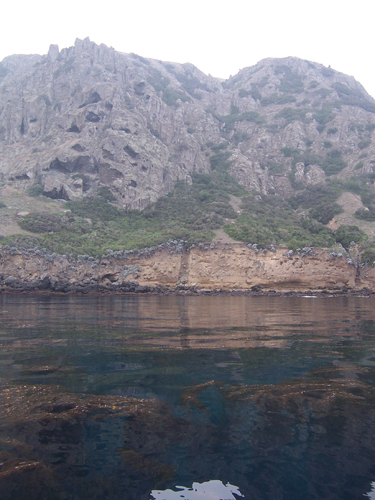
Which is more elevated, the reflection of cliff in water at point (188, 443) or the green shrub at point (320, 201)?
the green shrub at point (320, 201)

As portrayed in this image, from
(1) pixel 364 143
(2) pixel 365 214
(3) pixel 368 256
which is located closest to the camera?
(3) pixel 368 256

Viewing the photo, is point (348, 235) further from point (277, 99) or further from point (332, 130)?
point (277, 99)

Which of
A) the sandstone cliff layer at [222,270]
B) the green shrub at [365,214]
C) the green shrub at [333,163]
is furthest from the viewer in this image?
the green shrub at [333,163]

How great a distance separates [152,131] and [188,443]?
87.0 m

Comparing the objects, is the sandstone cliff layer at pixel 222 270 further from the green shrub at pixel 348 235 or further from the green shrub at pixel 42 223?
the green shrub at pixel 42 223

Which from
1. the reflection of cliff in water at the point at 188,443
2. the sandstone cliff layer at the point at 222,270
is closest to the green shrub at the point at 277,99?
the sandstone cliff layer at the point at 222,270

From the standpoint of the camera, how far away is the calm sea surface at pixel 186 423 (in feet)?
13.0

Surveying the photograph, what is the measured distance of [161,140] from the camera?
3359 inches

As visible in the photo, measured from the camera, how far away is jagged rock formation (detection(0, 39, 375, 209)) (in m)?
72.6

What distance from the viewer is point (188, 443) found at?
4727 millimetres

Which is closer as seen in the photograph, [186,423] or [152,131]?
[186,423]

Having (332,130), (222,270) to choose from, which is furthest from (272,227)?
(332,130)

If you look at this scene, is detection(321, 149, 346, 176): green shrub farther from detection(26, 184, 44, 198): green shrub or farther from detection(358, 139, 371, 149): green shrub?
detection(26, 184, 44, 198): green shrub

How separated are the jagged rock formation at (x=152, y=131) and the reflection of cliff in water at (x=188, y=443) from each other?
65.7 metres
